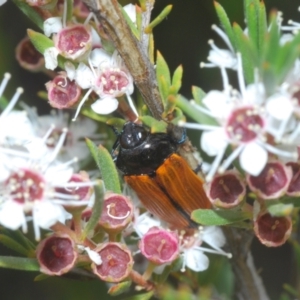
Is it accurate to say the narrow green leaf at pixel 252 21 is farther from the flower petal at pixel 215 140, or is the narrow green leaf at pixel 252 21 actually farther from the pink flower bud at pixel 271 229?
the pink flower bud at pixel 271 229

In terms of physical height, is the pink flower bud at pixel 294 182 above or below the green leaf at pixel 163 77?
below

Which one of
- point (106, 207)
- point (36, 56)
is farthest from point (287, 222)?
point (36, 56)

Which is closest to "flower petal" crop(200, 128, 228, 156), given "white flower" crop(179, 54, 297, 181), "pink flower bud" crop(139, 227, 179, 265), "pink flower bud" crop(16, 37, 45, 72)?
"white flower" crop(179, 54, 297, 181)

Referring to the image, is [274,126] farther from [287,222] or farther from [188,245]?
[188,245]

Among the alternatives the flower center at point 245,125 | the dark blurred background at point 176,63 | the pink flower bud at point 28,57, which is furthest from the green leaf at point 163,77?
the dark blurred background at point 176,63

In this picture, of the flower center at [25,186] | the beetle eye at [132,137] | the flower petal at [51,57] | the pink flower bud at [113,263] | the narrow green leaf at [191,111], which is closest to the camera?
the narrow green leaf at [191,111]

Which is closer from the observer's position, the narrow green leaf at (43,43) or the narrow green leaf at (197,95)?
the narrow green leaf at (197,95)
